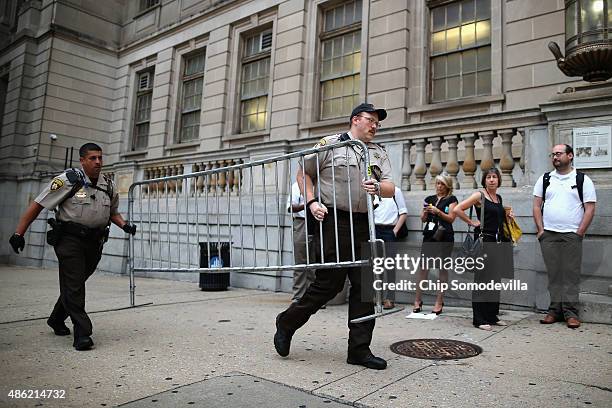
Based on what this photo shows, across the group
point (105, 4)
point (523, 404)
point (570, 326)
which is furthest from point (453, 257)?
point (105, 4)

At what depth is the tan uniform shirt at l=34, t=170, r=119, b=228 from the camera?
4.16 m

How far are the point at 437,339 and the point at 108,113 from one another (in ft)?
Answer: 57.8

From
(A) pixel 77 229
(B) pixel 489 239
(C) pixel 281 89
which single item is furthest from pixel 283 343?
(C) pixel 281 89

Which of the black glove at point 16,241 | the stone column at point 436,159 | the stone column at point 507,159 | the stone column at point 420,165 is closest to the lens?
the black glove at point 16,241

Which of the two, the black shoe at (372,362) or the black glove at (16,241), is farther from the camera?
the black glove at (16,241)

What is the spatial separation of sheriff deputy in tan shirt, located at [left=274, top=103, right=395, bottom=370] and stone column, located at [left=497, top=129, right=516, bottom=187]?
12.0 ft

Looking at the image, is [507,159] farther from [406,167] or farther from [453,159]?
[406,167]

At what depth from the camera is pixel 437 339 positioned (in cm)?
431

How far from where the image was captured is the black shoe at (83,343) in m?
3.81

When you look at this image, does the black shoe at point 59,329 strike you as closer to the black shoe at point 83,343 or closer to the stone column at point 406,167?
the black shoe at point 83,343

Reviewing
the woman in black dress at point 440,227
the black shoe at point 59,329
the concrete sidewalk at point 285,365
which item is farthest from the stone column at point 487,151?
the black shoe at point 59,329

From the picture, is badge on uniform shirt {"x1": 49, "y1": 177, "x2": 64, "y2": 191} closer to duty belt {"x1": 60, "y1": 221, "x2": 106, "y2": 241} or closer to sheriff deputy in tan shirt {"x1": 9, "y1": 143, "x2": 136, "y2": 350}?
sheriff deputy in tan shirt {"x1": 9, "y1": 143, "x2": 136, "y2": 350}

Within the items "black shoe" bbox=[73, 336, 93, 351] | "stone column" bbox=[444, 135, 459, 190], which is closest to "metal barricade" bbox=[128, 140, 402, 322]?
"black shoe" bbox=[73, 336, 93, 351]

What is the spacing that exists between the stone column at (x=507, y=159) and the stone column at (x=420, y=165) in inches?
47.0
